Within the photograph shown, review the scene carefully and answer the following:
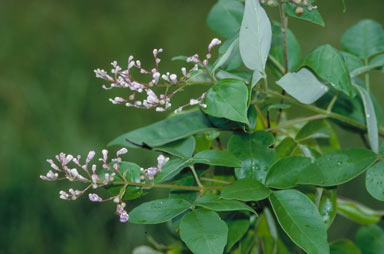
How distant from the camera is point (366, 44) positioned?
24.3 inches

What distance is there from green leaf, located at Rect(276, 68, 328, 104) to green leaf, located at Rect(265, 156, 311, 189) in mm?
69

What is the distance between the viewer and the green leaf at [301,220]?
383mm

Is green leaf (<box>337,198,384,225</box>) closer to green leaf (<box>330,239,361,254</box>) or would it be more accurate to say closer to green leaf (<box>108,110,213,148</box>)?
green leaf (<box>330,239,361,254</box>)

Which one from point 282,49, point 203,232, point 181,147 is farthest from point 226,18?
point 203,232

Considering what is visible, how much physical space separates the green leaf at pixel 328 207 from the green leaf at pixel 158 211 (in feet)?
0.51

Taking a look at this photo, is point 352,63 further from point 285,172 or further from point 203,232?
point 203,232

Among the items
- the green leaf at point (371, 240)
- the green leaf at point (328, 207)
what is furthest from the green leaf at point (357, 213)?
the green leaf at point (328, 207)

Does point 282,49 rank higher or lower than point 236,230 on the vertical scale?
higher

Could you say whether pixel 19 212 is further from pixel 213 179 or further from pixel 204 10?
pixel 204 10

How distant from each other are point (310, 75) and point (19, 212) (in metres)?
1.39

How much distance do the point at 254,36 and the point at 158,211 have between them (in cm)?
18

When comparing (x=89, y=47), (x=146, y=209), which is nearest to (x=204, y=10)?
(x=89, y=47)

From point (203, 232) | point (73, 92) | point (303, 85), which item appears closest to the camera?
point (203, 232)

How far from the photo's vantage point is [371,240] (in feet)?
1.92
